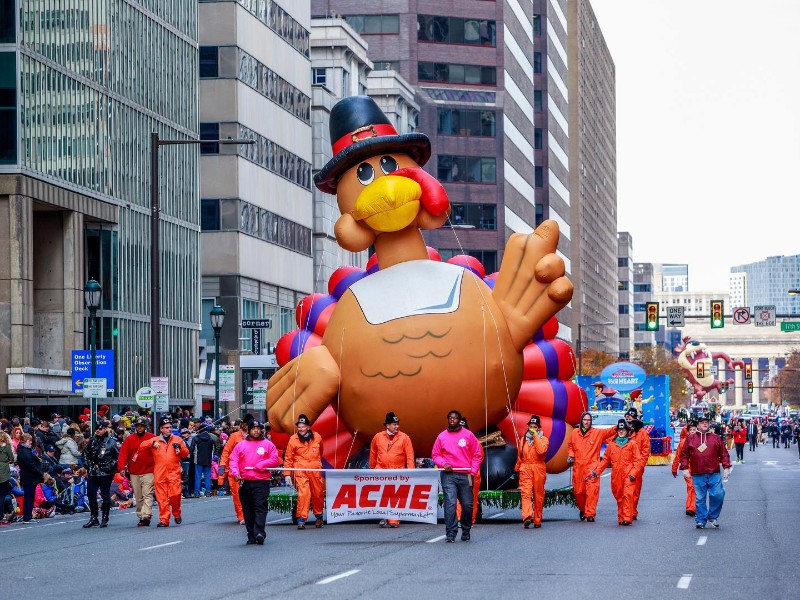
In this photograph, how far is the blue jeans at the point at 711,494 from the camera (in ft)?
74.9

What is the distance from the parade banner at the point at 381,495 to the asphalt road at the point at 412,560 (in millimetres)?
270

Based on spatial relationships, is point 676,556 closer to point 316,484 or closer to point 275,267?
point 316,484

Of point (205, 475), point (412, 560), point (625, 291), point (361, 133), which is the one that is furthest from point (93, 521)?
point (625, 291)

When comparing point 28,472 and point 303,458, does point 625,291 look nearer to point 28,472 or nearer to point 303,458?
point 28,472

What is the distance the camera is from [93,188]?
4750cm

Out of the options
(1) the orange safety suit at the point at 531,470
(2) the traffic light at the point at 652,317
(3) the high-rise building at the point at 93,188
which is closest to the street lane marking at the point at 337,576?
(1) the orange safety suit at the point at 531,470

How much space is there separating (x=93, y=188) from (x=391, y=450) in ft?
89.2

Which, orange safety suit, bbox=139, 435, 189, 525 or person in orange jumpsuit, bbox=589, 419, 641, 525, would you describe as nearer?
person in orange jumpsuit, bbox=589, 419, 641, 525

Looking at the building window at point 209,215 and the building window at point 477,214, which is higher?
the building window at point 477,214

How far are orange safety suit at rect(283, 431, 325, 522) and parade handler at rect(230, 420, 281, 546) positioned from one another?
1663 millimetres

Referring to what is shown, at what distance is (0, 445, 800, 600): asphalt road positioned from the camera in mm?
14812

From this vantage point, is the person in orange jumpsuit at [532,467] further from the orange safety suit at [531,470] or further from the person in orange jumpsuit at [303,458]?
the person in orange jumpsuit at [303,458]

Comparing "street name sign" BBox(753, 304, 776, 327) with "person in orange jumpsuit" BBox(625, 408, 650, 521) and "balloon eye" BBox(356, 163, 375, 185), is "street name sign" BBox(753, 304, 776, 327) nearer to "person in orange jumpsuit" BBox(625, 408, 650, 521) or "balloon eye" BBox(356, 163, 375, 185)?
"person in orange jumpsuit" BBox(625, 408, 650, 521)

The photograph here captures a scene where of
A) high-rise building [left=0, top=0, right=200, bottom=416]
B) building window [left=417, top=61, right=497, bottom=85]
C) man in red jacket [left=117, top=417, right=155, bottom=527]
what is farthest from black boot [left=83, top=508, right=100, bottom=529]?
building window [left=417, top=61, right=497, bottom=85]
